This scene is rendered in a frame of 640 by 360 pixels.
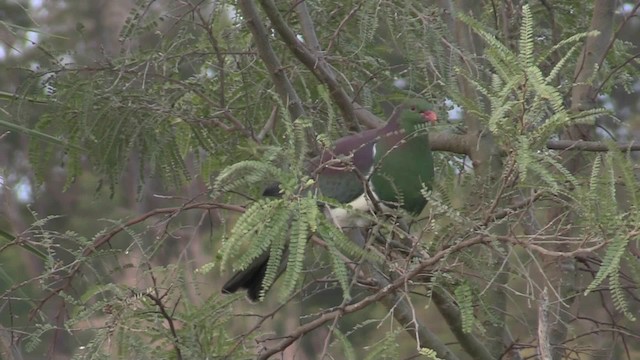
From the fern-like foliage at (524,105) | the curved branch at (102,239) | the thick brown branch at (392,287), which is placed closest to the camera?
the fern-like foliage at (524,105)

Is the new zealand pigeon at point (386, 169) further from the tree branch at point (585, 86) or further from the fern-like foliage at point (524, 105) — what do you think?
the fern-like foliage at point (524, 105)

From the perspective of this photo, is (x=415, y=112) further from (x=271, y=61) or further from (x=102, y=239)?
(x=102, y=239)

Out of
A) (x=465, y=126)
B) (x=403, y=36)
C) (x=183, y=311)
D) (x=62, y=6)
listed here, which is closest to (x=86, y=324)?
(x=183, y=311)

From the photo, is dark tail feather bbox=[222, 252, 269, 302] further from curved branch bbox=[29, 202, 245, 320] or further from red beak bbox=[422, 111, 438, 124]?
red beak bbox=[422, 111, 438, 124]

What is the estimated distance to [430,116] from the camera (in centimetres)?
325

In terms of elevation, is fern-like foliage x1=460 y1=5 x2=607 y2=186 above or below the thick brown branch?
above

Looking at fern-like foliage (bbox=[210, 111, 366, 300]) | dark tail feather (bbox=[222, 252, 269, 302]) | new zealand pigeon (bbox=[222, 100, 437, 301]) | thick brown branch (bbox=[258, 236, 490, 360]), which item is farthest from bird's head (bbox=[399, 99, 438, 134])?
fern-like foliage (bbox=[210, 111, 366, 300])

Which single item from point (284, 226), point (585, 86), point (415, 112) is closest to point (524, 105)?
point (284, 226)

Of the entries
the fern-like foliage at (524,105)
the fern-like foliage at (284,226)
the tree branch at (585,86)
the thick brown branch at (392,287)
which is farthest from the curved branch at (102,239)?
the tree branch at (585,86)

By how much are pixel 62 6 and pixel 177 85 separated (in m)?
4.34

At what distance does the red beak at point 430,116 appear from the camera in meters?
3.22

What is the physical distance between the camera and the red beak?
127 inches

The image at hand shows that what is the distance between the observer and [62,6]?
745 centimetres

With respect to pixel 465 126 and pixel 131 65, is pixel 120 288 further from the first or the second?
pixel 465 126
